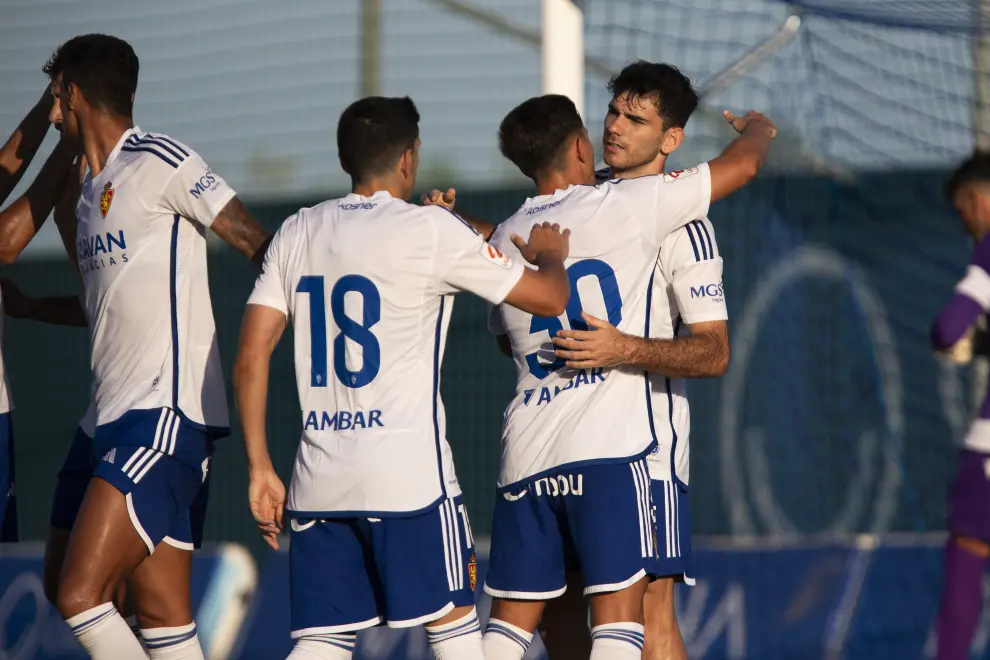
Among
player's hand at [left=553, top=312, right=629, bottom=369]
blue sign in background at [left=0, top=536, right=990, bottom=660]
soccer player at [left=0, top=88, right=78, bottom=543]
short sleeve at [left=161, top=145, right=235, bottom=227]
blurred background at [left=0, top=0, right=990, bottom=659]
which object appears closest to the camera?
player's hand at [left=553, top=312, right=629, bottom=369]

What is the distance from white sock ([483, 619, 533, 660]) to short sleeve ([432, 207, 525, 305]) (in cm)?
118

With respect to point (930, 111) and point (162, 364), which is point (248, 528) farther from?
point (162, 364)

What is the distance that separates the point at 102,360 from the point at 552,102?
184cm

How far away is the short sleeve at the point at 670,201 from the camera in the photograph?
16.7 ft

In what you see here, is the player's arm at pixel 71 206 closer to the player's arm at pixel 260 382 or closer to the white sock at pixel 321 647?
the player's arm at pixel 260 382

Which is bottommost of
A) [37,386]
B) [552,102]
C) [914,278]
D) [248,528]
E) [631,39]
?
[248,528]

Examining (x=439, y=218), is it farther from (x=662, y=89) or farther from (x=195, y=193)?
(x=662, y=89)

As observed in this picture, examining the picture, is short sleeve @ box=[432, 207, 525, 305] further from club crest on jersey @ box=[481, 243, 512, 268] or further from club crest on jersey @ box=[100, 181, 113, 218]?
club crest on jersey @ box=[100, 181, 113, 218]

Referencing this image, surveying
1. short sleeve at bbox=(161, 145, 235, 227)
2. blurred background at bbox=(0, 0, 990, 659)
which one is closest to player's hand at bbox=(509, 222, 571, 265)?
short sleeve at bbox=(161, 145, 235, 227)

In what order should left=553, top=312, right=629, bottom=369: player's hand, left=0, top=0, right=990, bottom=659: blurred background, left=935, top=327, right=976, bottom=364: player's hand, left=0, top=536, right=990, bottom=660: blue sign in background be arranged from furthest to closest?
left=0, top=0, right=990, bottom=659: blurred background → left=0, top=536, right=990, bottom=660: blue sign in background → left=935, top=327, right=976, bottom=364: player's hand → left=553, top=312, right=629, bottom=369: player's hand

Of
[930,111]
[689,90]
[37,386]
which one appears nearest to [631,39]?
[930,111]

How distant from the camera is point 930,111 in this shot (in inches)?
386

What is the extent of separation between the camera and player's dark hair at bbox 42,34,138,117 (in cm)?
532

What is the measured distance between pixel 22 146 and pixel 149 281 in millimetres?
1051
